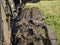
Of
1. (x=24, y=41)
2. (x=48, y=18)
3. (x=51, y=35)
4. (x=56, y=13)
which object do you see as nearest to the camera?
(x=24, y=41)

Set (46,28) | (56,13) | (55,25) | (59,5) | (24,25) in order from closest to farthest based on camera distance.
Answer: (24,25) < (46,28) < (55,25) < (56,13) < (59,5)

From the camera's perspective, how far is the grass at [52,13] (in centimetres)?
507

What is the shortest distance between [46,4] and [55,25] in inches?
64.0

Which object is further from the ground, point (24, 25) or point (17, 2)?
point (17, 2)

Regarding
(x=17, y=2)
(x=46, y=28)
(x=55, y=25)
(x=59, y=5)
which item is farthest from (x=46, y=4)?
(x=17, y=2)

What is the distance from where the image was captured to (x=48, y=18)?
5.60 m

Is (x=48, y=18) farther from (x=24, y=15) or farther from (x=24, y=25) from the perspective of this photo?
(x=24, y=25)

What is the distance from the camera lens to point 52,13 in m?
5.97

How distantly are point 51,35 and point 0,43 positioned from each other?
156 cm

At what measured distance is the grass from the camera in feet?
16.6

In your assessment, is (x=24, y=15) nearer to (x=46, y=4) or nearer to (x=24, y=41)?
(x=24, y=41)

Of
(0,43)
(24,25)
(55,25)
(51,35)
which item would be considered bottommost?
(55,25)

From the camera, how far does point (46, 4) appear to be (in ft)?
22.0

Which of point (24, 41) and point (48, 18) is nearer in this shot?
point (24, 41)
